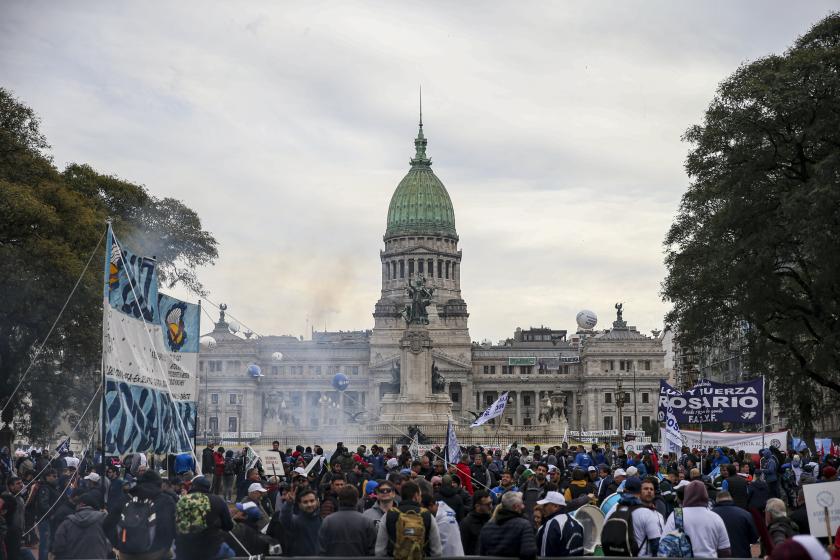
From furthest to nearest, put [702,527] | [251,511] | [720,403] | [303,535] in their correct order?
[720,403]
[303,535]
[251,511]
[702,527]

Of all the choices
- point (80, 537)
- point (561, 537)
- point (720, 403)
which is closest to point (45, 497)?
point (80, 537)

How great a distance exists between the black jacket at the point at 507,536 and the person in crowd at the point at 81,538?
519 centimetres

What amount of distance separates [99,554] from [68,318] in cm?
3253

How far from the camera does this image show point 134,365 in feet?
58.7

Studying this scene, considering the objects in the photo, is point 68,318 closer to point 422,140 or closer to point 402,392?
point 402,392

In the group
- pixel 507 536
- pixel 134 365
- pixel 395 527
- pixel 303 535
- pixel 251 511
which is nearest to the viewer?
pixel 395 527

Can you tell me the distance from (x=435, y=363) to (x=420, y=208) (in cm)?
2789

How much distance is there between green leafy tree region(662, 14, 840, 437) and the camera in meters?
39.0

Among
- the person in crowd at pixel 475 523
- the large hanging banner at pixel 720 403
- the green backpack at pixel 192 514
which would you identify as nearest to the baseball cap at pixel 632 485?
the person in crowd at pixel 475 523

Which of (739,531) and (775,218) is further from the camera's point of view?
(775,218)

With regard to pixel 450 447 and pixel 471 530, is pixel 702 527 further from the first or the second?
pixel 450 447

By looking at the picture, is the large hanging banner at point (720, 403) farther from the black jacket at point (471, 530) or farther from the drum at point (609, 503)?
the black jacket at point (471, 530)

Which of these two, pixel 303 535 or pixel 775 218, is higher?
pixel 775 218

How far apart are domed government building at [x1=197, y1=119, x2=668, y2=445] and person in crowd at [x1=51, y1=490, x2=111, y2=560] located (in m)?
131
